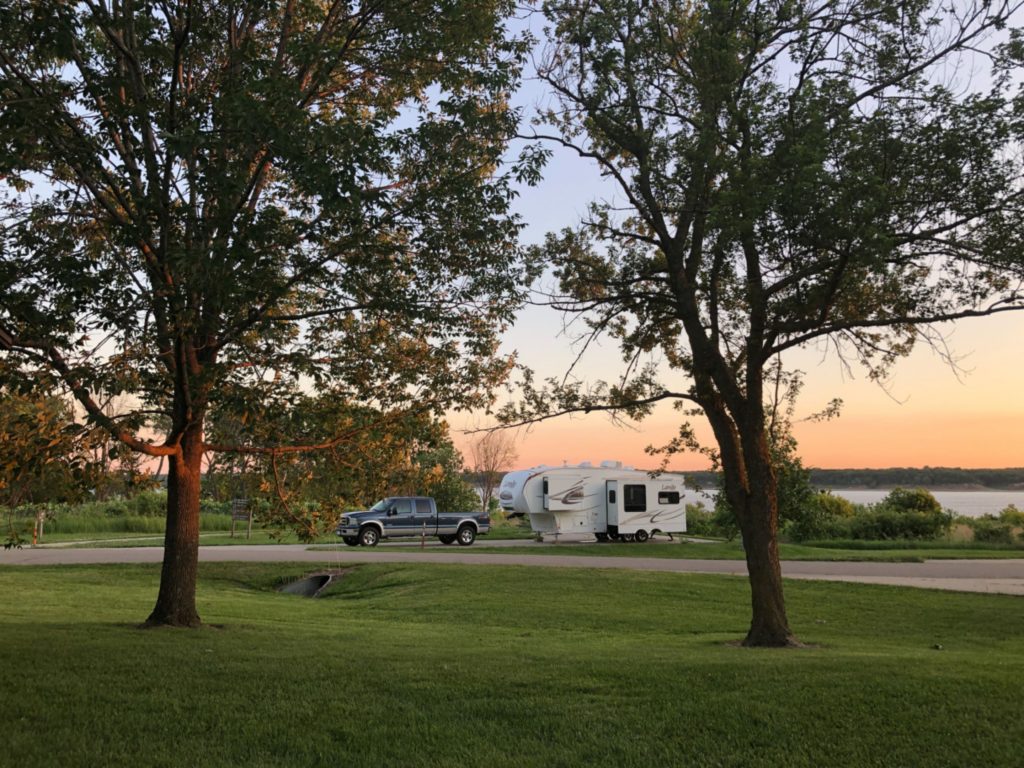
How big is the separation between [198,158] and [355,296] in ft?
9.20

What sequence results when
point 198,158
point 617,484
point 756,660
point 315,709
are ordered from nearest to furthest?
1. point 315,709
2. point 198,158
3. point 756,660
4. point 617,484

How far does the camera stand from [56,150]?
23.7 ft

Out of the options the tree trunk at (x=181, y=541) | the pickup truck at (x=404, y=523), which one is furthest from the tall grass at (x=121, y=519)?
the tree trunk at (x=181, y=541)

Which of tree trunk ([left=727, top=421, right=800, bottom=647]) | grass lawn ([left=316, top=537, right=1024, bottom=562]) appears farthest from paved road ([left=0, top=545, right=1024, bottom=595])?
tree trunk ([left=727, top=421, right=800, bottom=647])

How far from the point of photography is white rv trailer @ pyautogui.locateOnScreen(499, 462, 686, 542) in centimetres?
3044

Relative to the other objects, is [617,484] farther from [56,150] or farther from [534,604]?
[56,150]

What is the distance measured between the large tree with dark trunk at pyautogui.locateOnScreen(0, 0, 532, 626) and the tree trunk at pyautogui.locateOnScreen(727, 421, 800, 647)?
343 cm

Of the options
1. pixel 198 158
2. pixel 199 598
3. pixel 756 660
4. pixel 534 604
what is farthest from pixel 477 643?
pixel 199 598

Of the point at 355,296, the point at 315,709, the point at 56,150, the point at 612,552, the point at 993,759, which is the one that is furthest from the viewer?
the point at 612,552

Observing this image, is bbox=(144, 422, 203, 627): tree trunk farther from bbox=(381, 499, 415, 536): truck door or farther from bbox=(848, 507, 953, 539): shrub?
bbox=(848, 507, 953, 539): shrub

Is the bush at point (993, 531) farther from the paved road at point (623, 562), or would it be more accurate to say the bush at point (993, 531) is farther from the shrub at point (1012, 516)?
the paved road at point (623, 562)

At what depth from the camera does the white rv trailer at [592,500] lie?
1198 inches

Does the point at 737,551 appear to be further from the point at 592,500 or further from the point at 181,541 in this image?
the point at 181,541

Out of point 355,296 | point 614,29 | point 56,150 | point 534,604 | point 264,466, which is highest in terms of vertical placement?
point 614,29
